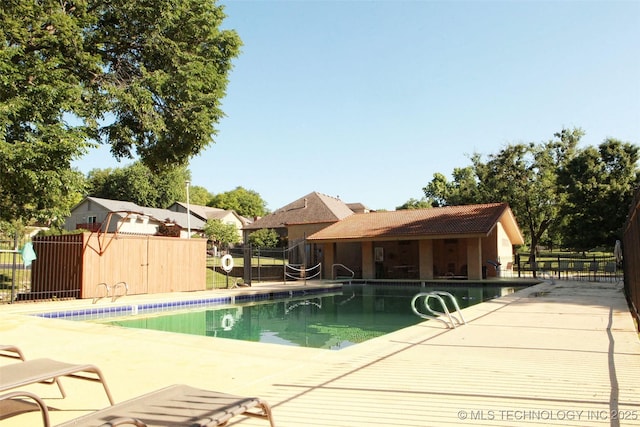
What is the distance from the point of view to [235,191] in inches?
3307

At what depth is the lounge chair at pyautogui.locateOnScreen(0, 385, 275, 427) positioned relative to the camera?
85.0 inches

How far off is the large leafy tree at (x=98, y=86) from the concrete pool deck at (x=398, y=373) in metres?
5.76

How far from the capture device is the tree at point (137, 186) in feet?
200

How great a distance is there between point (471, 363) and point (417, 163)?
21.7 m

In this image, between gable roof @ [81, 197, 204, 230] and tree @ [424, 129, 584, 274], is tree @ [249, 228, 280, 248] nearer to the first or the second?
gable roof @ [81, 197, 204, 230]

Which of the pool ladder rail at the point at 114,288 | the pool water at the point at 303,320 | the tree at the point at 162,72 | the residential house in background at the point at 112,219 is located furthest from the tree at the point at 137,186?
the pool water at the point at 303,320

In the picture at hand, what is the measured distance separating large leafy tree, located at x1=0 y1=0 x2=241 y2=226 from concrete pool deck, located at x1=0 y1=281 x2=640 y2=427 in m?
5.76

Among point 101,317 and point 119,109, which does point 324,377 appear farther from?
point 119,109

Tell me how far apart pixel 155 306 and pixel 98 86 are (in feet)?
25.0

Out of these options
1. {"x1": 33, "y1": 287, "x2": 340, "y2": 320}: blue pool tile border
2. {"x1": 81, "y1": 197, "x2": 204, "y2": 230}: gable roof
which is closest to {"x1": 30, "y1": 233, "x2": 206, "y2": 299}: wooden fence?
{"x1": 33, "y1": 287, "x2": 340, "y2": 320}: blue pool tile border

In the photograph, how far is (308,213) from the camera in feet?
115

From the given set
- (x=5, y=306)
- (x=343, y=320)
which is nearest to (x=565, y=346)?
(x=343, y=320)

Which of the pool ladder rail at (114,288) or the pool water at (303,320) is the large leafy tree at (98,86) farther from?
the pool water at (303,320)

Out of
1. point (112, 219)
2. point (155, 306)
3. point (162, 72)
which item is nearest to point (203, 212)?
point (112, 219)
